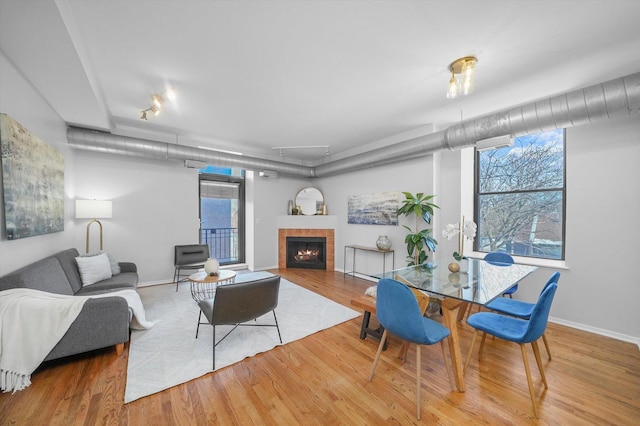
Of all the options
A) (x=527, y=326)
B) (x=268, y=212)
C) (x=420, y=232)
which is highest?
(x=268, y=212)

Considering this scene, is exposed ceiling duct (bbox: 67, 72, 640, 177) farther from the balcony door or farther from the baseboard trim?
the baseboard trim

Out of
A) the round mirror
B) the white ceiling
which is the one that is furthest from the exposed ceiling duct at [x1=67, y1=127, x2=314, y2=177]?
the round mirror

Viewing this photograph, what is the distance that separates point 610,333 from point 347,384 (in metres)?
3.11

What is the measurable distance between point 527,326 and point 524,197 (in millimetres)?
2698

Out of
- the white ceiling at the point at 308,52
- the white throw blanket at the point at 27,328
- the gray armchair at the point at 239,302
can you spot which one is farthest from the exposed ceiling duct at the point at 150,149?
the gray armchair at the point at 239,302

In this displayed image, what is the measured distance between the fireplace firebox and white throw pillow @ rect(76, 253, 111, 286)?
3.47 metres

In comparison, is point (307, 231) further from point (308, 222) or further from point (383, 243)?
point (383, 243)

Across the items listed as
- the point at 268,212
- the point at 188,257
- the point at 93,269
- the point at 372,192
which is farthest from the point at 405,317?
the point at 268,212

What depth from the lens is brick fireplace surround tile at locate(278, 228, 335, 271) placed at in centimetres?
578

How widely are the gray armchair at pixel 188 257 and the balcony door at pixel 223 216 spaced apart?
2.21 feet

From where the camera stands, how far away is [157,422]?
1.54 m

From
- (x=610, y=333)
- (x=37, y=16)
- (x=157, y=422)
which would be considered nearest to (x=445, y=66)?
(x=37, y=16)

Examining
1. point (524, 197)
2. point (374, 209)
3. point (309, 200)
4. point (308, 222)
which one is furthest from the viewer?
point (309, 200)

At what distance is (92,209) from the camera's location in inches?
141
